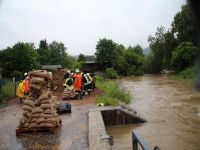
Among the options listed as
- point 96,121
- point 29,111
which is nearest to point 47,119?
point 29,111

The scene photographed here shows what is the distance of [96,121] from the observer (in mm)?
11891

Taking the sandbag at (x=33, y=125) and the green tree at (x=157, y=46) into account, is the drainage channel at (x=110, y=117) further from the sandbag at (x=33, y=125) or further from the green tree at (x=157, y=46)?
the green tree at (x=157, y=46)

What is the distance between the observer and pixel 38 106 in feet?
35.0

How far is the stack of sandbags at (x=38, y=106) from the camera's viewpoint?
10.5m

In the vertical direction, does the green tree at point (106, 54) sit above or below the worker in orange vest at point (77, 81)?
above

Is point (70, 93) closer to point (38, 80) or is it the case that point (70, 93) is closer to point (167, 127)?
point (167, 127)

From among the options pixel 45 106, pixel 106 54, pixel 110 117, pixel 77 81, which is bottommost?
pixel 110 117

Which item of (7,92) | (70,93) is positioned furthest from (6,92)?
(70,93)

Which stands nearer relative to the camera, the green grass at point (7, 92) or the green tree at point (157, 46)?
the green grass at point (7, 92)

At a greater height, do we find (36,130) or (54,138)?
(36,130)

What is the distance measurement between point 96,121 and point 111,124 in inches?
151

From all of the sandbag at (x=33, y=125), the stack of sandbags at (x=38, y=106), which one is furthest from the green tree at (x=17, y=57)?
the sandbag at (x=33, y=125)

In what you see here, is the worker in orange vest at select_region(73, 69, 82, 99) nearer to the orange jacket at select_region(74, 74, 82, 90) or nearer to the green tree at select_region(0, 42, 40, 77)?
the orange jacket at select_region(74, 74, 82, 90)

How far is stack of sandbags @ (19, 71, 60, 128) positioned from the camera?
10484 mm
